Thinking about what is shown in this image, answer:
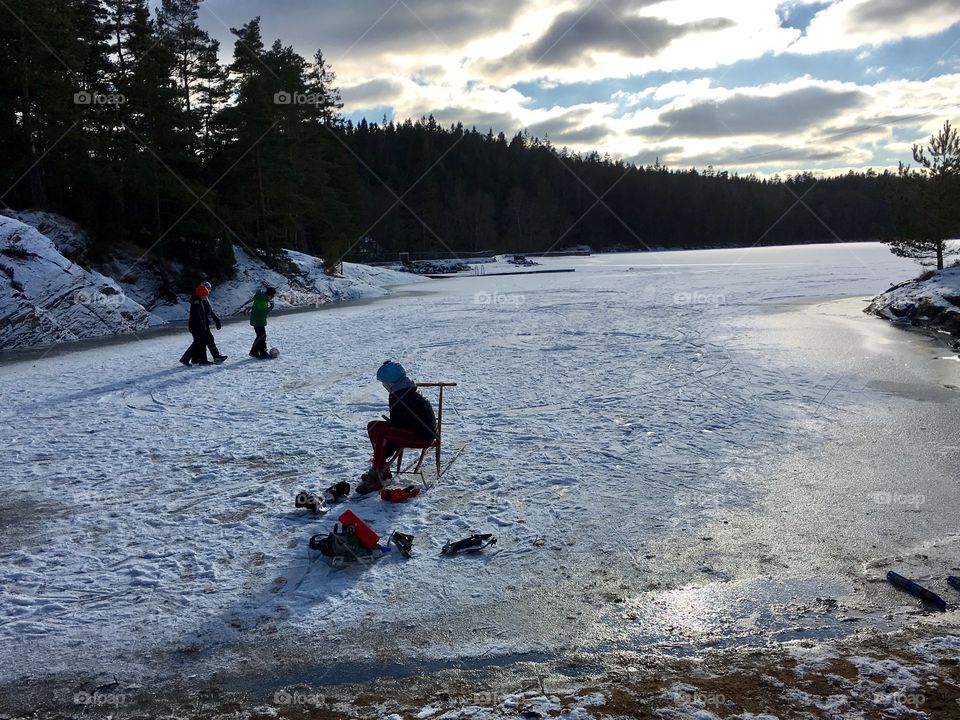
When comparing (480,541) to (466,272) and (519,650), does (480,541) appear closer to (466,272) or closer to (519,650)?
(519,650)

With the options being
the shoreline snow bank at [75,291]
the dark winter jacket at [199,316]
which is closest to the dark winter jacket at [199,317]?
the dark winter jacket at [199,316]

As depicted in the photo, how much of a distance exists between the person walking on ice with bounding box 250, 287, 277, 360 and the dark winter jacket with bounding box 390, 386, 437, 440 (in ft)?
30.3

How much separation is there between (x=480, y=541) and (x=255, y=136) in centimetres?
3623

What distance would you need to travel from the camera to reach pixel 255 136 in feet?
121

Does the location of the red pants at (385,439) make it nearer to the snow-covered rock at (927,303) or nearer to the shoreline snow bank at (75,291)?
the snow-covered rock at (927,303)

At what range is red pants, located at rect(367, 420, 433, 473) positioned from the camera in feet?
22.7

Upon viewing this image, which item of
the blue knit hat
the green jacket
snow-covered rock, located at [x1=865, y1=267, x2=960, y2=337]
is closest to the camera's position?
the blue knit hat

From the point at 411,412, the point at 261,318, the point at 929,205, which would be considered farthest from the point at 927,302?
the point at 411,412

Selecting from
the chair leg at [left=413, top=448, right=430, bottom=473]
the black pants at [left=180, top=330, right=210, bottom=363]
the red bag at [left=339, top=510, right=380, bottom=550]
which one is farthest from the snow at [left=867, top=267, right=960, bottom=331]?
the black pants at [left=180, top=330, right=210, bottom=363]

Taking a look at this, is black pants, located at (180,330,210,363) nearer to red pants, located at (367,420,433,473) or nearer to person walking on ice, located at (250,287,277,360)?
person walking on ice, located at (250,287,277,360)

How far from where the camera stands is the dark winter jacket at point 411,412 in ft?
22.4

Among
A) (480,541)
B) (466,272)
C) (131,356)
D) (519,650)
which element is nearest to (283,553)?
(480,541)

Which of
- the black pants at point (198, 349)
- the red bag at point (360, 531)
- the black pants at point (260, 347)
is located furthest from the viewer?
the black pants at point (260, 347)

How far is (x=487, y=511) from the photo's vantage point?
21.7 feet
